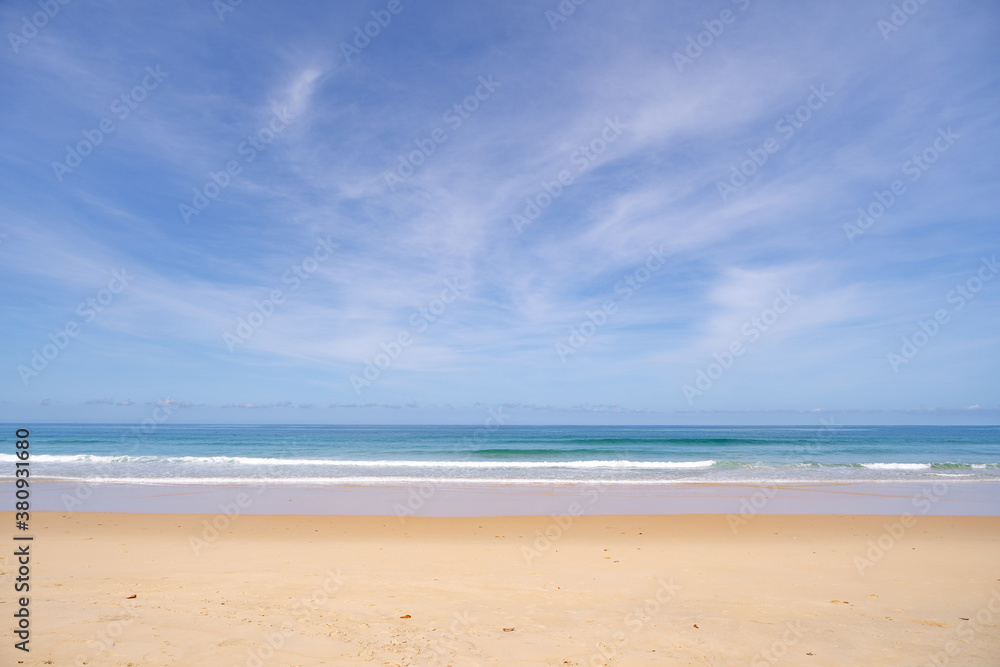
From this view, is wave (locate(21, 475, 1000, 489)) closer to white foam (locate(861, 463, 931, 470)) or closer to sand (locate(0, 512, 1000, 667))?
white foam (locate(861, 463, 931, 470))

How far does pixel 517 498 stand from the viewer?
615 inches

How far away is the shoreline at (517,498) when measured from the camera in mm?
13242

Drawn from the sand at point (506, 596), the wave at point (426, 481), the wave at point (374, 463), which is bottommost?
the wave at point (374, 463)

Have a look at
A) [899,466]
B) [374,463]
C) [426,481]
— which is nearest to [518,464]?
[374,463]

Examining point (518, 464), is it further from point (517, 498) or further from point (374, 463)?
point (517, 498)

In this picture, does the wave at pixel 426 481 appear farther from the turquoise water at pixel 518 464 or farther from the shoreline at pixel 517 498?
the shoreline at pixel 517 498

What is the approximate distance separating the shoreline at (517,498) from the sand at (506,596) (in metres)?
2.53

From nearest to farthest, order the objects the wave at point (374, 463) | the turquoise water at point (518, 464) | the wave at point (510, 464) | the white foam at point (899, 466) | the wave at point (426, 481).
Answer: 1. the wave at point (426, 481)
2. the turquoise water at point (518, 464)
3. the white foam at point (899, 466)
4. the wave at point (510, 464)
5. the wave at point (374, 463)

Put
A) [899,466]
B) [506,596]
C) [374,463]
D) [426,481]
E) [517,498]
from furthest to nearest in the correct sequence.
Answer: [374,463], [899,466], [426,481], [517,498], [506,596]

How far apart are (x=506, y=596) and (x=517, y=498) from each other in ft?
31.7

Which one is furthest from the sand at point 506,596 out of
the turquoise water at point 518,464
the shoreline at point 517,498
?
the turquoise water at point 518,464

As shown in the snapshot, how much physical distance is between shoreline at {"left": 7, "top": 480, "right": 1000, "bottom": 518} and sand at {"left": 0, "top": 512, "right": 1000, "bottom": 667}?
253 cm

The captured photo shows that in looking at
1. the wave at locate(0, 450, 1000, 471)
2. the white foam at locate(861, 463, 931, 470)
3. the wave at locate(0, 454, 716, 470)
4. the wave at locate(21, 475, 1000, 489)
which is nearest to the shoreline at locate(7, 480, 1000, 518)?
the wave at locate(21, 475, 1000, 489)

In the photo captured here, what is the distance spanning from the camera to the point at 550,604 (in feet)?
19.2
